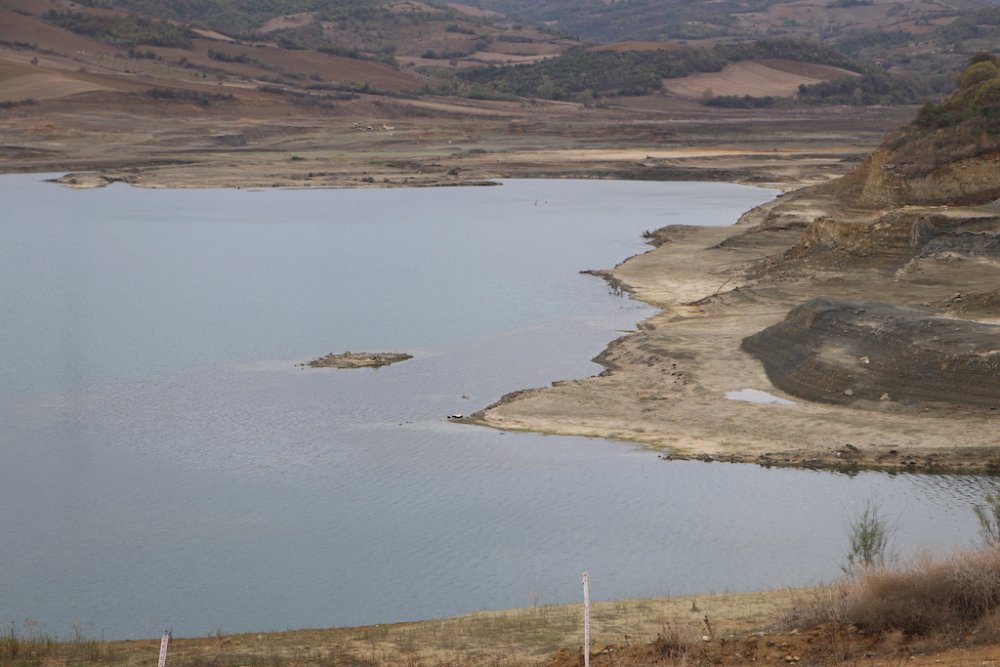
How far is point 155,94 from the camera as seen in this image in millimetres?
108688

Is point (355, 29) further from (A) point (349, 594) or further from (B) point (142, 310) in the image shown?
(A) point (349, 594)

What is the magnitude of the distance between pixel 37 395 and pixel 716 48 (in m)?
137

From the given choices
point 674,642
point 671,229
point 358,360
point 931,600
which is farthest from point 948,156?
point 674,642

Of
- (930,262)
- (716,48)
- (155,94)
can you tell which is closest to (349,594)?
(930,262)

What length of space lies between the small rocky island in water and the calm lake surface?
1.29ft

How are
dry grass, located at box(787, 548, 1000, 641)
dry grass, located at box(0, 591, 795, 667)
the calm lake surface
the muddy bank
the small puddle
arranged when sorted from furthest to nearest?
the small puddle < the muddy bank < the calm lake surface < dry grass, located at box(0, 591, 795, 667) < dry grass, located at box(787, 548, 1000, 641)

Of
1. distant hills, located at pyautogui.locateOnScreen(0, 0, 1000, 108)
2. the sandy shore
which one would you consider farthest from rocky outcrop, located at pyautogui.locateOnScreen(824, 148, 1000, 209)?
distant hills, located at pyautogui.locateOnScreen(0, 0, 1000, 108)

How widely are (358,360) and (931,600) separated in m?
19.6

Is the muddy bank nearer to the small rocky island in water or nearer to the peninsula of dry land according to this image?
the peninsula of dry land

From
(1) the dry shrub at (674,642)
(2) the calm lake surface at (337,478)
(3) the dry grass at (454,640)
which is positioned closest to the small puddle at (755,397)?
(2) the calm lake surface at (337,478)

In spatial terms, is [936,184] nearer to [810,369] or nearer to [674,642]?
[810,369]

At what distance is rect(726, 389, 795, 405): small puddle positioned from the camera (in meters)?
26.1

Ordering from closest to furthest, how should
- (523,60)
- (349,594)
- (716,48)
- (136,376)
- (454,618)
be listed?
(454,618) → (349,594) → (136,376) → (716,48) → (523,60)

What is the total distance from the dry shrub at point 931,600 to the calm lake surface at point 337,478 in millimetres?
4397
